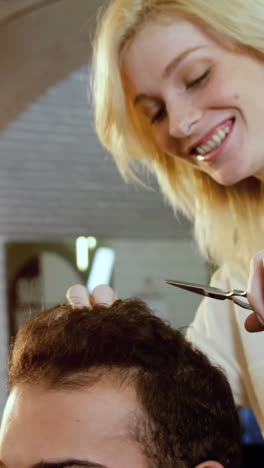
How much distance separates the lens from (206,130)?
165 centimetres

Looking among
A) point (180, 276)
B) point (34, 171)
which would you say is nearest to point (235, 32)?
point (34, 171)

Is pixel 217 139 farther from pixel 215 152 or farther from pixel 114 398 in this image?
pixel 114 398

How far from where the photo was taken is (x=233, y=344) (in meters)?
1.84

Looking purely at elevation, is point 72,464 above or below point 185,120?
below

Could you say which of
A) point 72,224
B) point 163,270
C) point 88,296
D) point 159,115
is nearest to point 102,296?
point 88,296

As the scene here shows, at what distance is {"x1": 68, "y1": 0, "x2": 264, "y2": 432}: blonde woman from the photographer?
163 centimetres

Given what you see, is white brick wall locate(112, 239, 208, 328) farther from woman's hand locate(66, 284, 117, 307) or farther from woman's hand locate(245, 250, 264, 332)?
woman's hand locate(245, 250, 264, 332)

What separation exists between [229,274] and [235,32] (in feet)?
1.79

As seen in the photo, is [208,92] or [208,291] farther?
[208,92]

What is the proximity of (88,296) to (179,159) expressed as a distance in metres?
0.60

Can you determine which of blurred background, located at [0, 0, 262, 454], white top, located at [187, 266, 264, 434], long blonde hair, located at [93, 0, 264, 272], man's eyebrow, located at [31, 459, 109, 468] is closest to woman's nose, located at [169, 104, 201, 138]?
long blonde hair, located at [93, 0, 264, 272]

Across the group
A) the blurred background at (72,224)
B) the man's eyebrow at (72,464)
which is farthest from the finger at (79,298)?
the blurred background at (72,224)

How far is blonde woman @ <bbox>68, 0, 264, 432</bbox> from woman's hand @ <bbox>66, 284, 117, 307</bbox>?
0.38 meters

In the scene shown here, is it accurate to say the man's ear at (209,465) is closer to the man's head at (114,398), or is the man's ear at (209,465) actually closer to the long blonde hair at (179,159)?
the man's head at (114,398)
